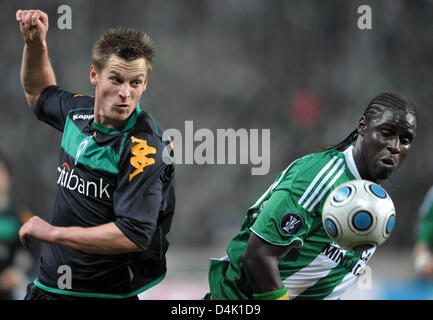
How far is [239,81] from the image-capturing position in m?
10.9

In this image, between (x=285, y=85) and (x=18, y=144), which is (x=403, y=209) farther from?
(x=18, y=144)

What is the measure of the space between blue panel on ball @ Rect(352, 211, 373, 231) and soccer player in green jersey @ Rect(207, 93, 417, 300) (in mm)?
226

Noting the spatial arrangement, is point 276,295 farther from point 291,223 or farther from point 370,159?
point 370,159

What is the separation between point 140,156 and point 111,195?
0.89 feet

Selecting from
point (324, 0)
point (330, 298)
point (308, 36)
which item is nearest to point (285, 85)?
point (308, 36)

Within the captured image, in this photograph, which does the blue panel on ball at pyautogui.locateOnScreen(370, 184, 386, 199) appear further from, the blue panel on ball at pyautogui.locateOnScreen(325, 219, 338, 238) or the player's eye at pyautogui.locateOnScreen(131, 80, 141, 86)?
the player's eye at pyautogui.locateOnScreen(131, 80, 141, 86)

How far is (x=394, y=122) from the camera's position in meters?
3.44

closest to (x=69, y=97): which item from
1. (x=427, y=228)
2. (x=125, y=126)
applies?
(x=125, y=126)

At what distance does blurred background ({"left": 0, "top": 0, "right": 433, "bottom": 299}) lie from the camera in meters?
9.65

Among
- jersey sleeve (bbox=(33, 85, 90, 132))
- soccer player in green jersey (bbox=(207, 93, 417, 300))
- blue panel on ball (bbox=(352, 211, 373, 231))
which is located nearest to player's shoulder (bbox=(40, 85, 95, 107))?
jersey sleeve (bbox=(33, 85, 90, 132))

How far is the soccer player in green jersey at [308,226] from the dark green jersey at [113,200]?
0.48 metres

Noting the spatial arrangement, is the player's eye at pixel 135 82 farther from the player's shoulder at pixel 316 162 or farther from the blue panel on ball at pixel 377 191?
the blue panel on ball at pixel 377 191

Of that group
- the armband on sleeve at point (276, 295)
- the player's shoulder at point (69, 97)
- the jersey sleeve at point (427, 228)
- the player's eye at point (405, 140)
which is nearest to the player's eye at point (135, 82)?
the player's shoulder at point (69, 97)

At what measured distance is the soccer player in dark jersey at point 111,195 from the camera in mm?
3117
